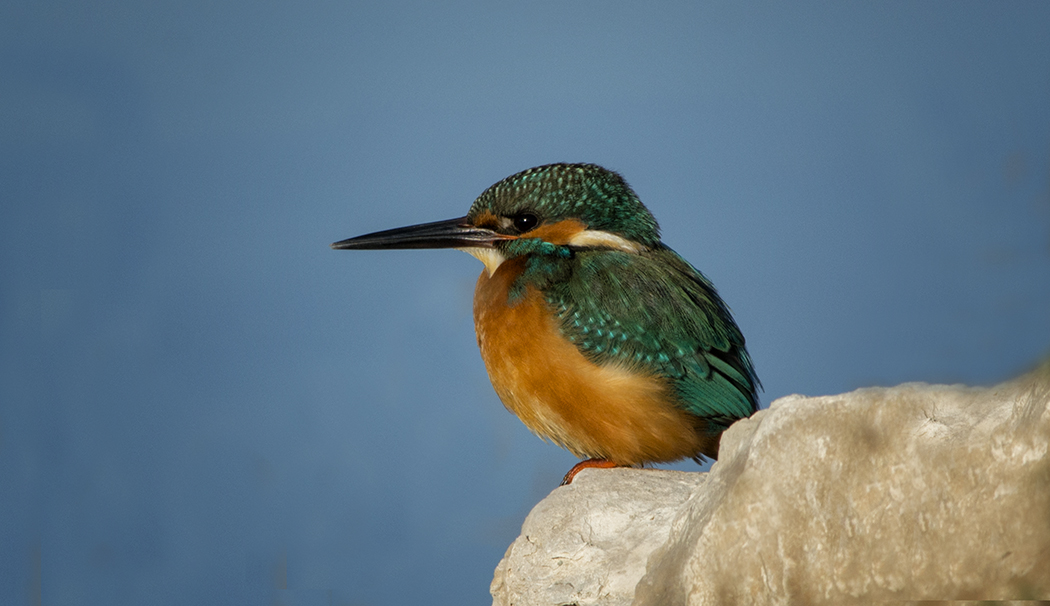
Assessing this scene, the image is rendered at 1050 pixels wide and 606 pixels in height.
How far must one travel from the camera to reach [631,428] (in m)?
2.83

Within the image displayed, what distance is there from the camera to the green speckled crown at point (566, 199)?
305 cm

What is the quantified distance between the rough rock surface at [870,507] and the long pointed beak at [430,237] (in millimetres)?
1269

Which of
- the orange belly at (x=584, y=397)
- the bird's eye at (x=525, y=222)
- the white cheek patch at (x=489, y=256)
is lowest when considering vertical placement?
the orange belly at (x=584, y=397)

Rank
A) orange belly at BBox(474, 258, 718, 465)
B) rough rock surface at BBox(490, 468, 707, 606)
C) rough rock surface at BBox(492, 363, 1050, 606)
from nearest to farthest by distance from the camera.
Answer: rough rock surface at BBox(492, 363, 1050, 606), rough rock surface at BBox(490, 468, 707, 606), orange belly at BBox(474, 258, 718, 465)

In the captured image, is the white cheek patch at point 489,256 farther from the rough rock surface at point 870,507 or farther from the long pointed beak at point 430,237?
the rough rock surface at point 870,507

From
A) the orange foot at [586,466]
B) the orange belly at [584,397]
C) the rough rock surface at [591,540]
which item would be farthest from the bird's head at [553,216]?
the rough rock surface at [591,540]

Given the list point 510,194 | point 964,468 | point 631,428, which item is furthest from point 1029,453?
point 510,194

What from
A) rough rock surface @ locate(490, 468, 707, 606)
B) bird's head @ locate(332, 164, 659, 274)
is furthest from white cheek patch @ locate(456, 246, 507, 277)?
rough rock surface @ locate(490, 468, 707, 606)

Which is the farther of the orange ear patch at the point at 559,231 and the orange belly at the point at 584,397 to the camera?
the orange ear patch at the point at 559,231

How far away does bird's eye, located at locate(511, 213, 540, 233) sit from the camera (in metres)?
3.08

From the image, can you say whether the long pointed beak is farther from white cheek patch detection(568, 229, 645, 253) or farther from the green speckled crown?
white cheek patch detection(568, 229, 645, 253)

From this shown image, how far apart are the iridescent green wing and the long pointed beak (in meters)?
0.36

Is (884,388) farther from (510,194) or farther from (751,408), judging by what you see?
(510,194)

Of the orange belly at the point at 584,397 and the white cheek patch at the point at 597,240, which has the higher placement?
the white cheek patch at the point at 597,240
